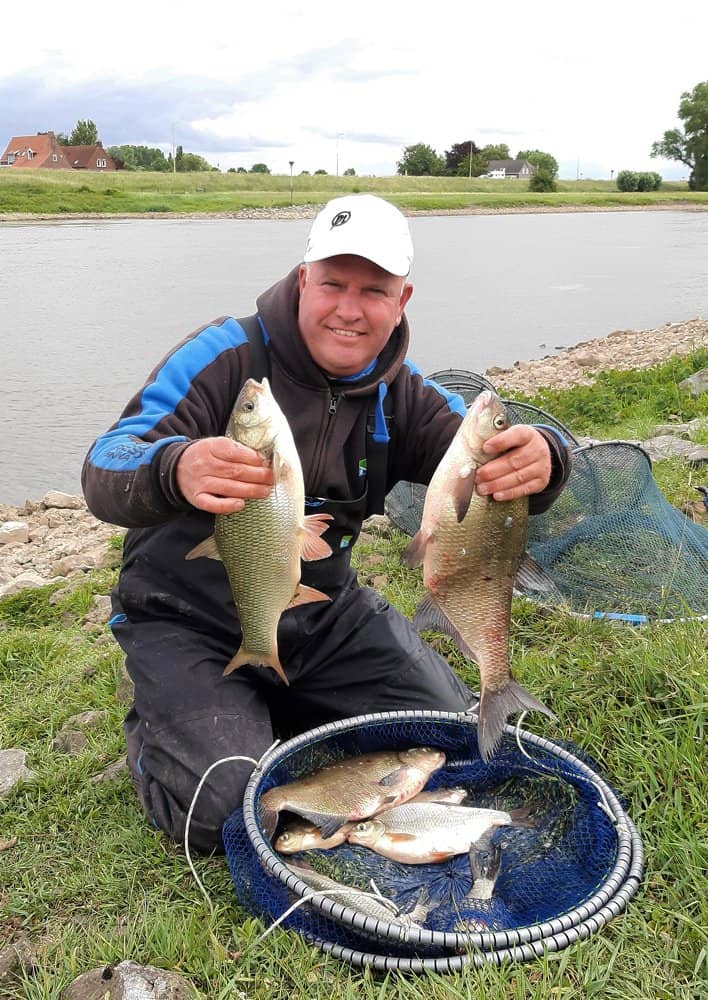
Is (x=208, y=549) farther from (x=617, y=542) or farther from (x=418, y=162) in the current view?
(x=418, y=162)

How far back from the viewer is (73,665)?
15.3ft

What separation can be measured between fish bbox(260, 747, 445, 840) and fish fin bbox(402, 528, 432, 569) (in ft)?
3.01

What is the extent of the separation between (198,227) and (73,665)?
131ft

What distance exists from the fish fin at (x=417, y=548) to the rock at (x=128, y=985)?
1233 mm

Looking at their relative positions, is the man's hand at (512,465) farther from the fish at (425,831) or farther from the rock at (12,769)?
the rock at (12,769)

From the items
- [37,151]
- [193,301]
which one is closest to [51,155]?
[37,151]

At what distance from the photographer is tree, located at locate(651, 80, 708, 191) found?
93500 millimetres

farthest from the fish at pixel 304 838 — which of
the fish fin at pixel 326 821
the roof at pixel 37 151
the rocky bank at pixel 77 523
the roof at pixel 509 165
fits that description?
the roof at pixel 509 165

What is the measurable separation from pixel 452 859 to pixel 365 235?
2088 millimetres

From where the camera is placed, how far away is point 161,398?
3.23 meters

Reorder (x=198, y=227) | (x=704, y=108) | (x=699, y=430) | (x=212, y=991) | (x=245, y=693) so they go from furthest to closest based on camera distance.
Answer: (x=704, y=108)
(x=198, y=227)
(x=699, y=430)
(x=245, y=693)
(x=212, y=991)

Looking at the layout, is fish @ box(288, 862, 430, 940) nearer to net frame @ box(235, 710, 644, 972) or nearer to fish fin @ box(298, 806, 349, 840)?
net frame @ box(235, 710, 644, 972)

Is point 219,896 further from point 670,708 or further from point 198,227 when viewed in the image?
point 198,227

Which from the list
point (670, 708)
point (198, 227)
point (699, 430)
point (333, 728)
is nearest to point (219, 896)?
point (333, 728)
